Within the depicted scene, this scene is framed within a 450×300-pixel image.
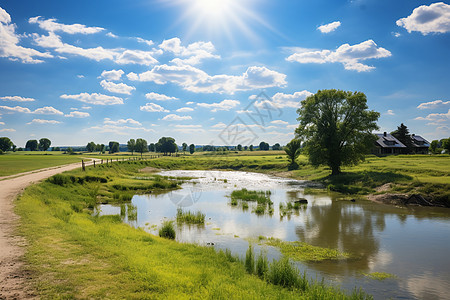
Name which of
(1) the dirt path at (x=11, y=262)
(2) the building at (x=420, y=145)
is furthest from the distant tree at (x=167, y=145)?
(1) the dirt path at (x=11, y=262)

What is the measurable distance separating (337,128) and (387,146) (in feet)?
153

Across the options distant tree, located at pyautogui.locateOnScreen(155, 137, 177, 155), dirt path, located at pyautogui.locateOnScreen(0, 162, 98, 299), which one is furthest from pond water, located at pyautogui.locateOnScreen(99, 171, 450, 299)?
distant tree, located at pyautogui.locateOnScreen(155, 137, 177, 155)

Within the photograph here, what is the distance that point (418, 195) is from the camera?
2639 cm

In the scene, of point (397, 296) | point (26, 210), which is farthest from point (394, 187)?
point (26, 210)

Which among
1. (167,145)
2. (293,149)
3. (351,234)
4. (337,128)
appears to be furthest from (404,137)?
(167,145)

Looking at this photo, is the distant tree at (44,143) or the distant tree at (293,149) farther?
the distant tree at (44,143)

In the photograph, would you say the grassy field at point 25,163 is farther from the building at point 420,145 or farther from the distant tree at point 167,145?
the building at point 420,145

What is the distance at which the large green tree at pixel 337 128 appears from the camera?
4319cm

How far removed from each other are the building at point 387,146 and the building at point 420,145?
447 inches

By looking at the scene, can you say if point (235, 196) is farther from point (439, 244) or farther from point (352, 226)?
point (439, 244)

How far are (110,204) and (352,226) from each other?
21.8m

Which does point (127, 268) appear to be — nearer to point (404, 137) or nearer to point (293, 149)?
point (293, 149)

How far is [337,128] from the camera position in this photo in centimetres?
4462

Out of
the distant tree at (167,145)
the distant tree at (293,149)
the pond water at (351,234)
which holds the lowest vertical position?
the pond water at (351,234)
